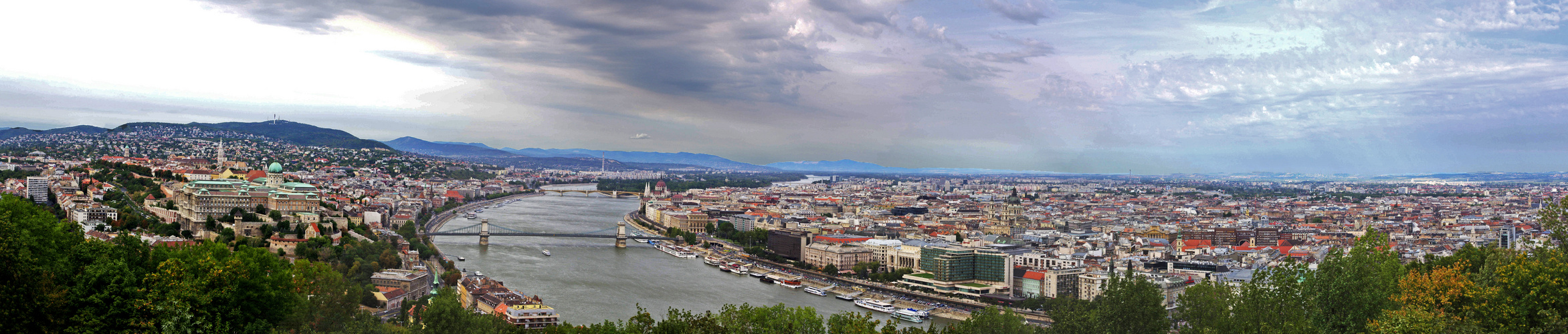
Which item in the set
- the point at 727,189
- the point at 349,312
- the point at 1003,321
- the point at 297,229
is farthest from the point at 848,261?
the point at 727,189

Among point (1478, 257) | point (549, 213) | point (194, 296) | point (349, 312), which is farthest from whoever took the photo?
point (549, 213)

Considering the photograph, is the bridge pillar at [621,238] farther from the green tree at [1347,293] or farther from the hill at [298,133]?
the hill at [298,133]

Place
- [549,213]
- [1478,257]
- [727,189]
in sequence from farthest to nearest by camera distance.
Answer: [727,189], [549,213], [1478,257]

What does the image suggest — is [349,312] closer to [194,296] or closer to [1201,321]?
[194,296]

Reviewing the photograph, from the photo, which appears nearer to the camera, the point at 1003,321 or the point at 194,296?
the point at 194,296

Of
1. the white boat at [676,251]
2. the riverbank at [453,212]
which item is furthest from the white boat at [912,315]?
the riverbank at [453,212]

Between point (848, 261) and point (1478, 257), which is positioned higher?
point (1478, 257)

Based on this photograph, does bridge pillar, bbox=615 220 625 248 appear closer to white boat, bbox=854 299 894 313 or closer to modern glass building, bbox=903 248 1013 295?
modern glass building, bbox=903 248 1013 295
